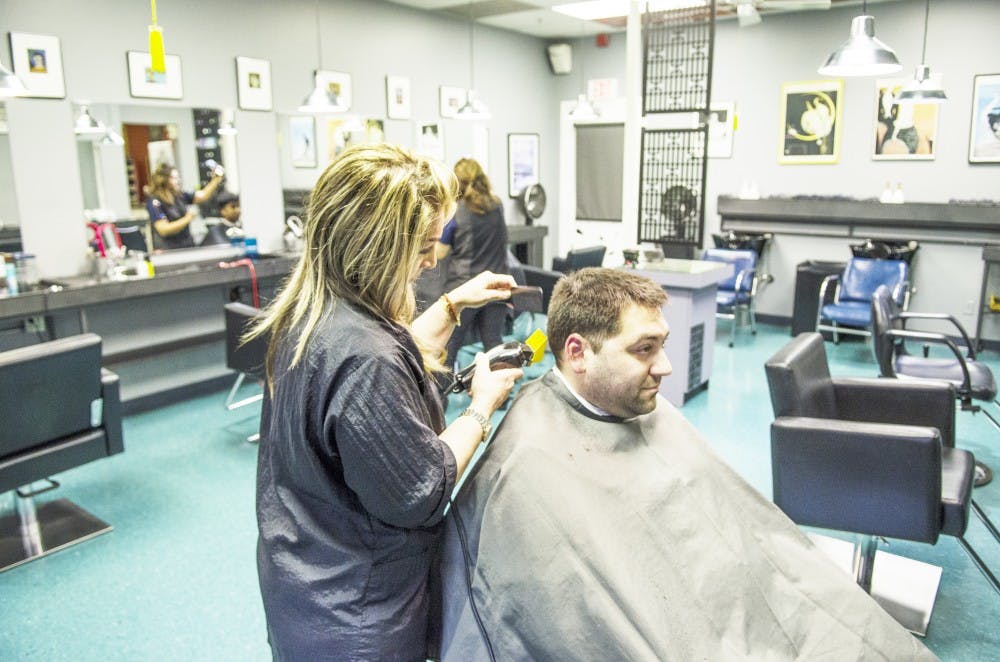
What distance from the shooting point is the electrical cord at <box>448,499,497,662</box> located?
3.96 feet

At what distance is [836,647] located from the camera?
1370 mm

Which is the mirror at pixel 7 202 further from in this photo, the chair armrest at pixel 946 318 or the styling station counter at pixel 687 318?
the chair armrest at pixel 946 318

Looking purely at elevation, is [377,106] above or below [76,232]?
above

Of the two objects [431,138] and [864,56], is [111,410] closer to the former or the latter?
[864,56]

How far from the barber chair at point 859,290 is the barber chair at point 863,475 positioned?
116 inches

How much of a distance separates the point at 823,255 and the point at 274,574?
5.81 metres

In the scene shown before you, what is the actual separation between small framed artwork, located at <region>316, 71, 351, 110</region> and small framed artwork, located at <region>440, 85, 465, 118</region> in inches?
39.9

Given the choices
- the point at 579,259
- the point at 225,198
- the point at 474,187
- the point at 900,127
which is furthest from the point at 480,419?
the point at 900,127

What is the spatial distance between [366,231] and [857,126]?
18.8ft

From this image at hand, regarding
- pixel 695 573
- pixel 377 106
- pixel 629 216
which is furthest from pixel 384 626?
pixel 377 106

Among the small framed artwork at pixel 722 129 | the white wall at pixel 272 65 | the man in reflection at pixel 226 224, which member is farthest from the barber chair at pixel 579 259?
the man in reflection at pixel 226 224

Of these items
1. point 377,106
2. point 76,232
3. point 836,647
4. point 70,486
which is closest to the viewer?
point 836,647

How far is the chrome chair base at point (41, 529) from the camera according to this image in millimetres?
2672

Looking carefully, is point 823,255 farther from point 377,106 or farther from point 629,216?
point 377,106
